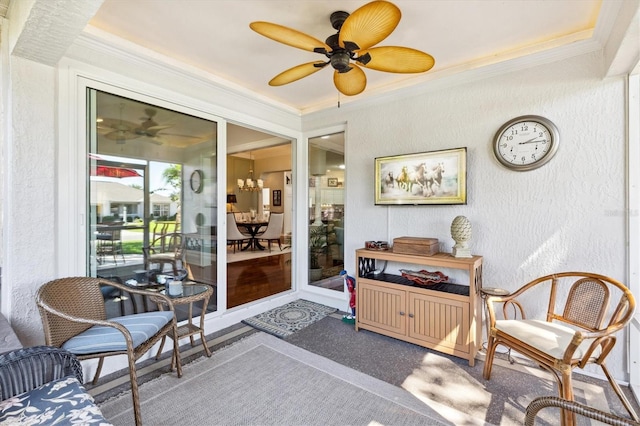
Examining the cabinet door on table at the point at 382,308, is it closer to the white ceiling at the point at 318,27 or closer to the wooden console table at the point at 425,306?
the wooden console table at the point at 425,306

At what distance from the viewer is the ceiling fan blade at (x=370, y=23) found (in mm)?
1406

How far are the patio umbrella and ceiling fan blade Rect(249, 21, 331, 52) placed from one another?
5.28ft

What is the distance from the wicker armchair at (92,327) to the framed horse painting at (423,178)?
2292 mm

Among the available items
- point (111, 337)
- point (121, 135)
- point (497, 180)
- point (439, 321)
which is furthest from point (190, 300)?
point (497, 180)

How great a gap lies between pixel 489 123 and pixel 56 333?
3.54m

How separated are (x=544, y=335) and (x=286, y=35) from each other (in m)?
2.41

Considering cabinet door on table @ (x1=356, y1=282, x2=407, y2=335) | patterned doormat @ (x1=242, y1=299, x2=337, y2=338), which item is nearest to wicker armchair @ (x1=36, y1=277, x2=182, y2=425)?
patterned doormat @ (x1=242, y1=299, x2=337, y2=338)

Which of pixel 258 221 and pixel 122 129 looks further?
pixel 258 221

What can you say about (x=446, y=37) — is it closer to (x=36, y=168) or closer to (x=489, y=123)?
(x=489, y=123)

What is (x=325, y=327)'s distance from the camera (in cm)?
306

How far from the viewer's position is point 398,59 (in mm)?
1877

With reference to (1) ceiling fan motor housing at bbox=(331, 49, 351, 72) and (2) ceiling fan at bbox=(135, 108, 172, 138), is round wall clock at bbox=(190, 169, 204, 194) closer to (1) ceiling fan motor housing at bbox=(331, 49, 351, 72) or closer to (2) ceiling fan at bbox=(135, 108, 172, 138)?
(2) ceiling fan at bbox=(135, 108, 172, 138)

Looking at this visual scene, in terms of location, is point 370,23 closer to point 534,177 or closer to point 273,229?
point 534,177

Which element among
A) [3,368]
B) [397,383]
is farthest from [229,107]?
[397,383]
